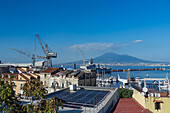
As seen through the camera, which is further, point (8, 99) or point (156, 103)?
point (156, 103)

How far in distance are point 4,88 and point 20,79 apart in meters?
38.5

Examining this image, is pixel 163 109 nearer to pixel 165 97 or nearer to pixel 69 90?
pixel 165 97

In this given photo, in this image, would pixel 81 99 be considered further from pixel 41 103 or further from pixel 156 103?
pixel 41 103

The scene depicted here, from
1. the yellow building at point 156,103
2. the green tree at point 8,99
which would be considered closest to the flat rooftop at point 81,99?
the yellow building at point 156,103

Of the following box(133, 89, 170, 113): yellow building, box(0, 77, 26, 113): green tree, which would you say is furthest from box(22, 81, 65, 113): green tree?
box(133, 89, 170, 113): yellow building

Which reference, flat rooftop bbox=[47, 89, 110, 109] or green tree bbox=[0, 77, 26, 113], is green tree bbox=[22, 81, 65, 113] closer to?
green tree bbox=[0, 77, 26, 113]

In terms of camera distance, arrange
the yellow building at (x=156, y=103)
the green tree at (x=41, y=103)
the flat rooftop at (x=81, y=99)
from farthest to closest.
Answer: the yellow building at (x=156, y=103)
the flat rooftop at (x=81, y=99)
the green tree at (x=41, y=103)

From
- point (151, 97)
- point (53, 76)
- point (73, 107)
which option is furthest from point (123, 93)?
point (73, 107)

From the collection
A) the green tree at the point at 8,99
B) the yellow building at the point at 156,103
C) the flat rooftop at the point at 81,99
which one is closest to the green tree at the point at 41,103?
the green tree at the point at 8,99

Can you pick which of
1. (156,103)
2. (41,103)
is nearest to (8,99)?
(41,103)

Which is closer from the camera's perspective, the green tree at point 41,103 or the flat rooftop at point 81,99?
the green tree at point 41,103

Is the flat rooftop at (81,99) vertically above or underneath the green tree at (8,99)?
underneath

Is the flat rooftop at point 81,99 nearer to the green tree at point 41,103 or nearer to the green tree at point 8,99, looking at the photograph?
the green tree at point 41,103

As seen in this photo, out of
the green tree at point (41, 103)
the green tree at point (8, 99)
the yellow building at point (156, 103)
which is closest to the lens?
the green tree at point (41, 103)
